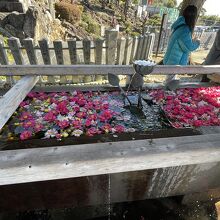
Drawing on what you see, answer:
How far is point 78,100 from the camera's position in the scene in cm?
306

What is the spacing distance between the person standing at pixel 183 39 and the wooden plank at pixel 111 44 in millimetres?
1586

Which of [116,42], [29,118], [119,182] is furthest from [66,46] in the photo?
[119,182]

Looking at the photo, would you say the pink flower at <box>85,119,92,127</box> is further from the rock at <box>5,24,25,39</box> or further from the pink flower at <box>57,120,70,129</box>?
the rock at <box>5,24,25,39</box>

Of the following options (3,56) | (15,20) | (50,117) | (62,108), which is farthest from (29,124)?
(15,20)

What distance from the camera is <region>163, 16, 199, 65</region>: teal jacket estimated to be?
4.55 m

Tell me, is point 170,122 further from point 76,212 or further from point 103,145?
point 76,212

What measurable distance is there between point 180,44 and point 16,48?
3.90 meters

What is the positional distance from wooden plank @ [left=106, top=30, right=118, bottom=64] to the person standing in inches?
62.4

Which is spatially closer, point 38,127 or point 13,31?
point 38,127

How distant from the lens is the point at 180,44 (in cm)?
470

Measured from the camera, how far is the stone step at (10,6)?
9816 millimetres

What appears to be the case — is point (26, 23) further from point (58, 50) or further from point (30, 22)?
point (58, 50)

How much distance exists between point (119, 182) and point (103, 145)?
2.96ft

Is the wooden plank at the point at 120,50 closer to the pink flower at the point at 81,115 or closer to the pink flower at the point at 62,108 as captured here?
the pink flower at the point at 62,108
